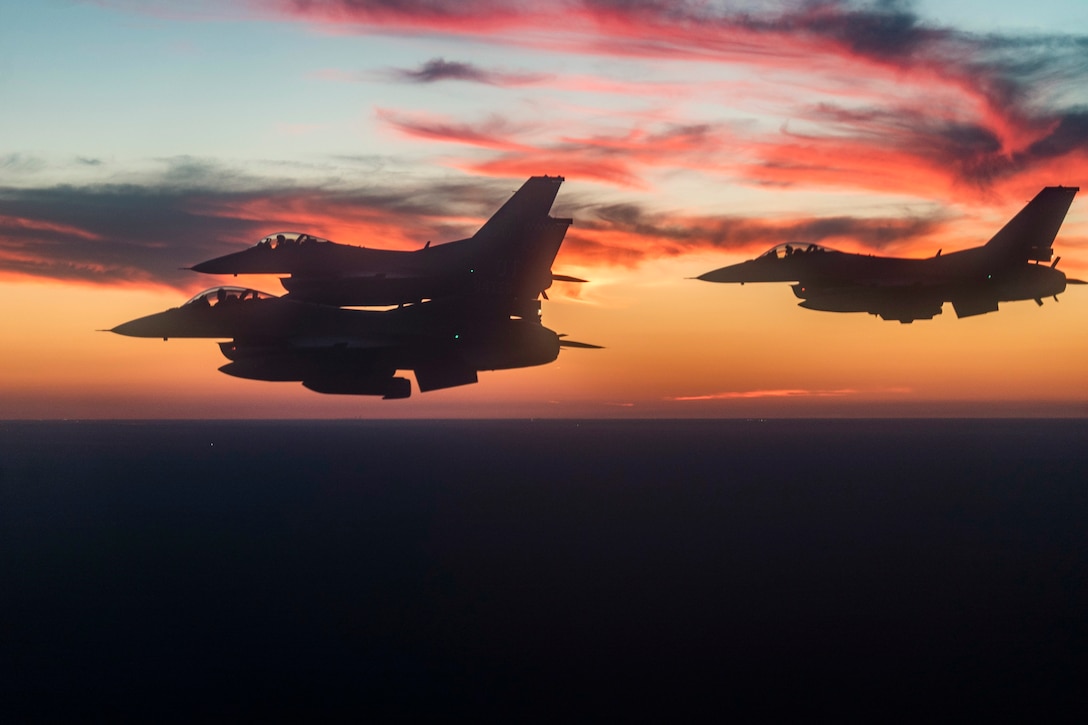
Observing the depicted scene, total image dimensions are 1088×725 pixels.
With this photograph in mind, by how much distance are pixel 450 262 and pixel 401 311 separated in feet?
13.2

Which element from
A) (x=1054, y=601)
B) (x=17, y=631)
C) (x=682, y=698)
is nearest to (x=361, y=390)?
(x=682, y=698)

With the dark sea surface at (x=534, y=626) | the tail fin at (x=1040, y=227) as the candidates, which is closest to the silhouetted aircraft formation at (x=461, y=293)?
the tail fin at (x=1040, y=227)

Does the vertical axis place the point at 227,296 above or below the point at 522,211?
below

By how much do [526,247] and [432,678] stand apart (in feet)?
219

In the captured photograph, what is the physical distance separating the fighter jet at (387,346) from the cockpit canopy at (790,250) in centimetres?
1253

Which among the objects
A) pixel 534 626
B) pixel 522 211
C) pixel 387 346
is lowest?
pixel 534 626

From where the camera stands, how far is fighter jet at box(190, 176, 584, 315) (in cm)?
5431

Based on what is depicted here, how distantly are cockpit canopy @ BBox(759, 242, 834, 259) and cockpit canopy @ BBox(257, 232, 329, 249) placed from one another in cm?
2621

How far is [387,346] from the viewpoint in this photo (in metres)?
54.8

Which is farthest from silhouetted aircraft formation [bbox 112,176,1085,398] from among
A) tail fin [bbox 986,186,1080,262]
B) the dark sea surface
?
the dark sea surface

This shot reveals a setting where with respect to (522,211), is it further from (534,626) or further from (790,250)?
(534,626)

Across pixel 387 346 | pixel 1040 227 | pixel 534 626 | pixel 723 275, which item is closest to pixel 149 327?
pixel 387 346

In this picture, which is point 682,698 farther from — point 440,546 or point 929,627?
point 440,546

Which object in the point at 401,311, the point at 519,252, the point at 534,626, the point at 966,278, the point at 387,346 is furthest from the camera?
the point at 534,626
